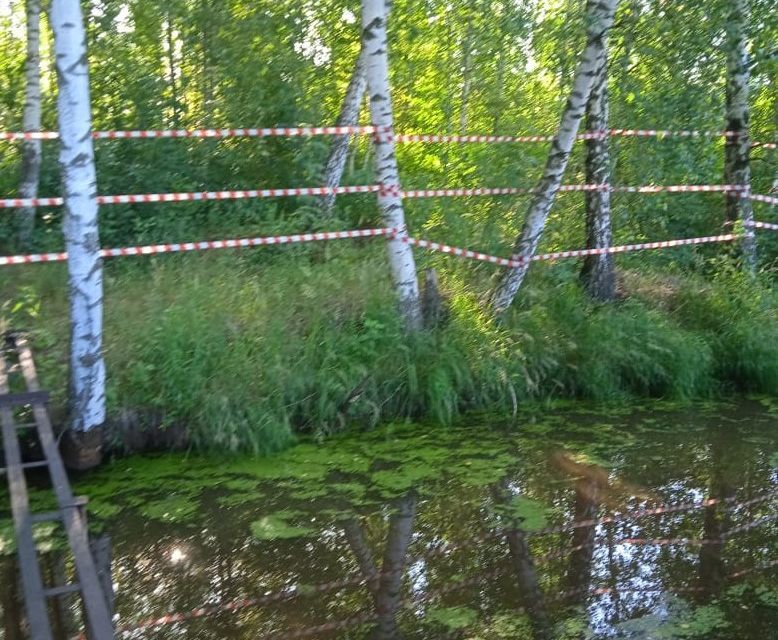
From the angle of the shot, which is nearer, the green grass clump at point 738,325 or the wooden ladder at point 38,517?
the wooden ladder at point 38,517

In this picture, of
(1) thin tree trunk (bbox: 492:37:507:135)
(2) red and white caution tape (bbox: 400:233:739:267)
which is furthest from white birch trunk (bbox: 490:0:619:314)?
(1) thin tree trunk (bbox: 492:37:507:135)

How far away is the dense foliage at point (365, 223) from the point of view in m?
6.42

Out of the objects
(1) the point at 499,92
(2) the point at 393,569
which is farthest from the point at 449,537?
(1) the point at 499,92

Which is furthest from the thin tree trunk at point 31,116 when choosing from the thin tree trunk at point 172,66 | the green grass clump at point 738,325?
the green grass clump at point 738,325

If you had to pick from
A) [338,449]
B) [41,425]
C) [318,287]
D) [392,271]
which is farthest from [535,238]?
[41,425]

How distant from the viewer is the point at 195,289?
6.79m

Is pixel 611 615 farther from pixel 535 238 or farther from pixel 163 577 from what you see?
pixel 535 238

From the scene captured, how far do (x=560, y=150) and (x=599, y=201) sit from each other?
1119 mm

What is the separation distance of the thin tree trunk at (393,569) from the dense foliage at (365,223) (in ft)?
4.59

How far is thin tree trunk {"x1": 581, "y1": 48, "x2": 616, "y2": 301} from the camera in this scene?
8422 mm

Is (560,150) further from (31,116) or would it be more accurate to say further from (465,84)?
(465,84)

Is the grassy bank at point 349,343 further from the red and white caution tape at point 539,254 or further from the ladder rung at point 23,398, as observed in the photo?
the ladder rung at point 23,398

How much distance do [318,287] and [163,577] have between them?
337 centimetres

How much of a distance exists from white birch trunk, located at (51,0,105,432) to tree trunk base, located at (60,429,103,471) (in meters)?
0.05
